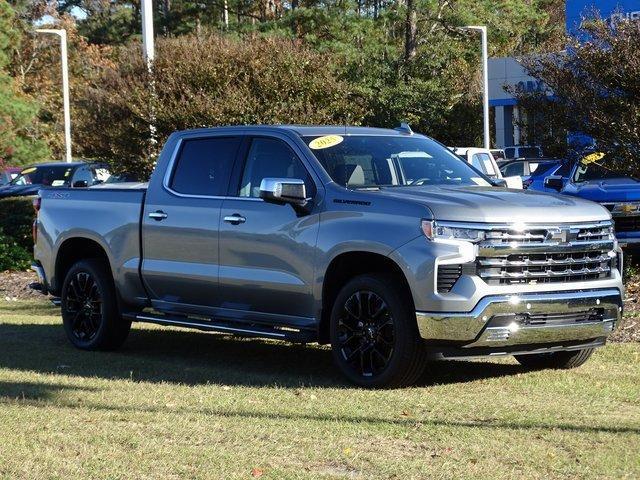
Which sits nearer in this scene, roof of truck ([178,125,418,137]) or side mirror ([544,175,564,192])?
roof of truck ([178,125,418,137])

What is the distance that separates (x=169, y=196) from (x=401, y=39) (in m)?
44.8

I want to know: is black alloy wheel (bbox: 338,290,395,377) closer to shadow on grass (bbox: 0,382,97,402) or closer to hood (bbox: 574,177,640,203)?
shadow on grass (bbox: 0,382,97,402)

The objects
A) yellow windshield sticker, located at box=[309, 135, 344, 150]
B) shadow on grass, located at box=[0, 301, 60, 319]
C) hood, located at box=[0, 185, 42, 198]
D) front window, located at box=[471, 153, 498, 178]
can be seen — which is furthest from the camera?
hood, located at box=[0, 185, 42, 198]

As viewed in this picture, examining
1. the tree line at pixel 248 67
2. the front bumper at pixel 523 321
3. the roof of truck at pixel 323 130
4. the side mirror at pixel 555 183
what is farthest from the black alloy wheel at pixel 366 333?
the side mirror at pixel 555 183

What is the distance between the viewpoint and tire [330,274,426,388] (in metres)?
8.57

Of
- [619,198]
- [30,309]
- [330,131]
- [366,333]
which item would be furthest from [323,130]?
[619,198]

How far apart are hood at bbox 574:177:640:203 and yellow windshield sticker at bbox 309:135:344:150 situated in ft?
27.1

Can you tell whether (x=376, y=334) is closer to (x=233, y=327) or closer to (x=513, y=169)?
(x=233, y=327)

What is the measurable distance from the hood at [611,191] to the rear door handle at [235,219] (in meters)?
8.64

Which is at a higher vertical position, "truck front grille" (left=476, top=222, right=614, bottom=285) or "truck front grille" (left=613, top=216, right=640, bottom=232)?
"truck front grille" (left=476, top=222, right=614, bottom=285)

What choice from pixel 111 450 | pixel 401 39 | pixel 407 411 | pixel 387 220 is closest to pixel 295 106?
pixel 387 220

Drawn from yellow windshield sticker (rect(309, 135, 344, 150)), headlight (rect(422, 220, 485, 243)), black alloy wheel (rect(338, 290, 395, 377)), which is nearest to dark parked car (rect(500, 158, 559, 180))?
yellow windshield sticker (rect(309, 135, 344, 150))

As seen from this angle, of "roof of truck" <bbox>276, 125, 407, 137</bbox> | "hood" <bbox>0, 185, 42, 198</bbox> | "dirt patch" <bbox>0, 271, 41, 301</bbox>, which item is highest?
"roof of truck" <bbox>276, 125, 407, 137</bbox>

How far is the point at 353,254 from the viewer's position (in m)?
8.98
